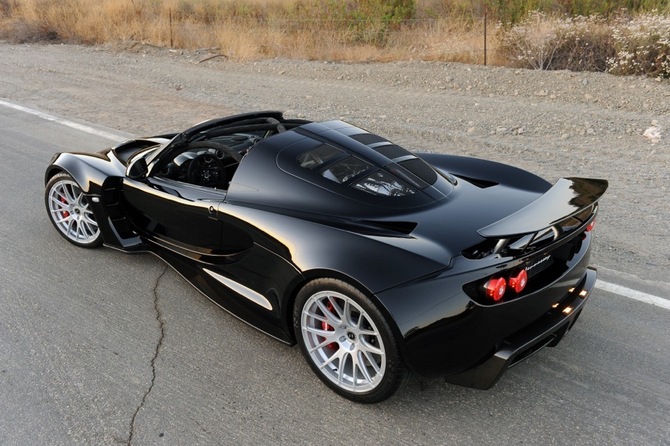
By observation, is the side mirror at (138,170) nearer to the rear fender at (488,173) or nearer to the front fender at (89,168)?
the front fender at (89,168)

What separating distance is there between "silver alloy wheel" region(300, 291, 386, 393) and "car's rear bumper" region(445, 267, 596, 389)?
415 millimetres

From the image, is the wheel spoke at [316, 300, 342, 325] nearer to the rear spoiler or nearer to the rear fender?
the rear spoiler

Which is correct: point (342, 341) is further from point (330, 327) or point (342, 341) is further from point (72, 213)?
point (72, 213)

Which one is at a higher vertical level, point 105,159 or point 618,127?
point 105,159

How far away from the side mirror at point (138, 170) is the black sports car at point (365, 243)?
1 centimetres

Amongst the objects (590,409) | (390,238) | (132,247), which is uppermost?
(390,238)

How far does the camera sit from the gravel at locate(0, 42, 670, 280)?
6.05 m

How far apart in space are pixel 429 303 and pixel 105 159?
3140mm

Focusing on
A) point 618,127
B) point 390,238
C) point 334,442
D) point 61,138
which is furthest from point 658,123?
point 61,138

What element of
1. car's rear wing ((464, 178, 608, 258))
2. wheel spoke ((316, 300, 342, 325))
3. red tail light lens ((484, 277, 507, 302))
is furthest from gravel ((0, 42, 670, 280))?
wheel spoke ((316, 300, 342, 325))

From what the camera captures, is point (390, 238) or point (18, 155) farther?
point (18, 155)

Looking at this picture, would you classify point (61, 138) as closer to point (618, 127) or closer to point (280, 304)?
point (280, 304)

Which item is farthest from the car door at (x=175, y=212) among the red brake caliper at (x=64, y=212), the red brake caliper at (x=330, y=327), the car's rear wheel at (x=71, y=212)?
the red brake caliper at (x=330, y=327)

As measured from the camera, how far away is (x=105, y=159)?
4.81 metres
